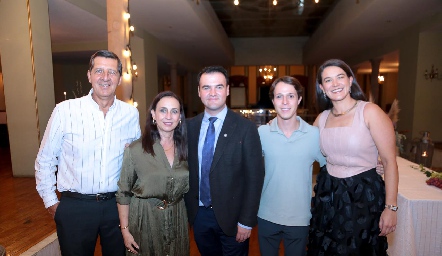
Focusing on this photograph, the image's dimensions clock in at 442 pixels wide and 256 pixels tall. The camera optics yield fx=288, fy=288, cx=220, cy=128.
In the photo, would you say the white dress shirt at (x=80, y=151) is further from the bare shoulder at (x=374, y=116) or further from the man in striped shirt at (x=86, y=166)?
the bare shoulder at (x=374, y=116)

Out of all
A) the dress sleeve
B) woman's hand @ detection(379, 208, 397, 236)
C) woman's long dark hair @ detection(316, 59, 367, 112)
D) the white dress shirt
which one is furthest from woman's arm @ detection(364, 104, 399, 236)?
the white dress shirt

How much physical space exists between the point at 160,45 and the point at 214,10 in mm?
2263

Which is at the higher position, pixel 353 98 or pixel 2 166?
pixel 353 98

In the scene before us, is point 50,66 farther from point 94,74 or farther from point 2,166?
point 94,74

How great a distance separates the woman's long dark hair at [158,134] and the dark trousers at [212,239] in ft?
1.41

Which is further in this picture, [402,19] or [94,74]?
[402,19]

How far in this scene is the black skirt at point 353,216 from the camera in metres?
1.83

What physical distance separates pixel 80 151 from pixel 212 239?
1059 mm

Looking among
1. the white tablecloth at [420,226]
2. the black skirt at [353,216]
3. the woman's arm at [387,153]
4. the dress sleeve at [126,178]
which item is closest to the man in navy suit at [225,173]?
the dress sleeve at [126,178]

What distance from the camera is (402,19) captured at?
7.33m

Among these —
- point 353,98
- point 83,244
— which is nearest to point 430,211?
point 353,98

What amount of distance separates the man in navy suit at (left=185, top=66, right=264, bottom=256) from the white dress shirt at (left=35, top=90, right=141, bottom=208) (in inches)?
21.2

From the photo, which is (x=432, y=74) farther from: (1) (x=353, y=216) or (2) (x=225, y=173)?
(2) (x=225, y=173)

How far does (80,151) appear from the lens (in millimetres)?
1876
